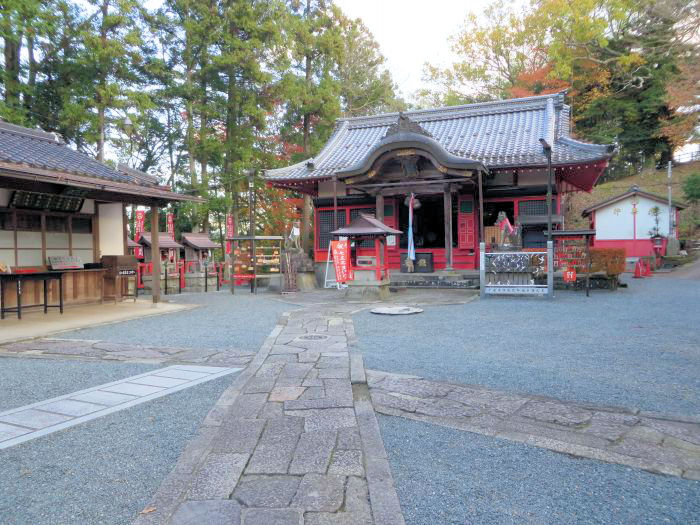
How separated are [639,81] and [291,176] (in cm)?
2386

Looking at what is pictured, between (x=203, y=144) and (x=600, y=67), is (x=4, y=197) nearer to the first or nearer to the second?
(x=203, y=144)

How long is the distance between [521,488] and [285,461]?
1.32 m

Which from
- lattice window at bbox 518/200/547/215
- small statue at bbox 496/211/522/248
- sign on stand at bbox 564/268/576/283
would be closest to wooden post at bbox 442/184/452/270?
small statue at bbox 496/211/522/248

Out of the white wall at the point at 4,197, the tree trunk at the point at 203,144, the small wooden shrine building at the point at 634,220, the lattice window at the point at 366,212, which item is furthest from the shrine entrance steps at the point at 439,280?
the small wooden shrine building at the point at 634,220

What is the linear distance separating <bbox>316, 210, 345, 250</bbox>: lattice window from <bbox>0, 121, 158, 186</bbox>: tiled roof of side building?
668 centimetres

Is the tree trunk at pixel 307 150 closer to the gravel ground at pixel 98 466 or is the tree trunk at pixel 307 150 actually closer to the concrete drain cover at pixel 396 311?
the concrete drain cover at pixel 396 311

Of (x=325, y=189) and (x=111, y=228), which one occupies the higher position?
(x=325, y=189)

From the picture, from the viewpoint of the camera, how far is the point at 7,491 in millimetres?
2381

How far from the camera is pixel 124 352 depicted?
580 centimetres

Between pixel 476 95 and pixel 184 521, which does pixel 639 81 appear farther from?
pixel 184 521

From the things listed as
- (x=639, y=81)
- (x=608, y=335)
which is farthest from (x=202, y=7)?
(x=639, y=81)

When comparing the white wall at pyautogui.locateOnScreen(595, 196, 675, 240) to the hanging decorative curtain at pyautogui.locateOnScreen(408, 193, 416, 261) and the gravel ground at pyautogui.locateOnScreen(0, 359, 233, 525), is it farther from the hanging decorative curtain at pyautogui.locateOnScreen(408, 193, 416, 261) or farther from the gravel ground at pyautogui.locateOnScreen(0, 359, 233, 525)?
the gravel ground at pyautogui.locateOnScreen(0, 359, 233, 525)

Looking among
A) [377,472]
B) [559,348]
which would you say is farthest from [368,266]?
[377,472]

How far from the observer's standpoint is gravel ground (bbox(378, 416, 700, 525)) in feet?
6.91
